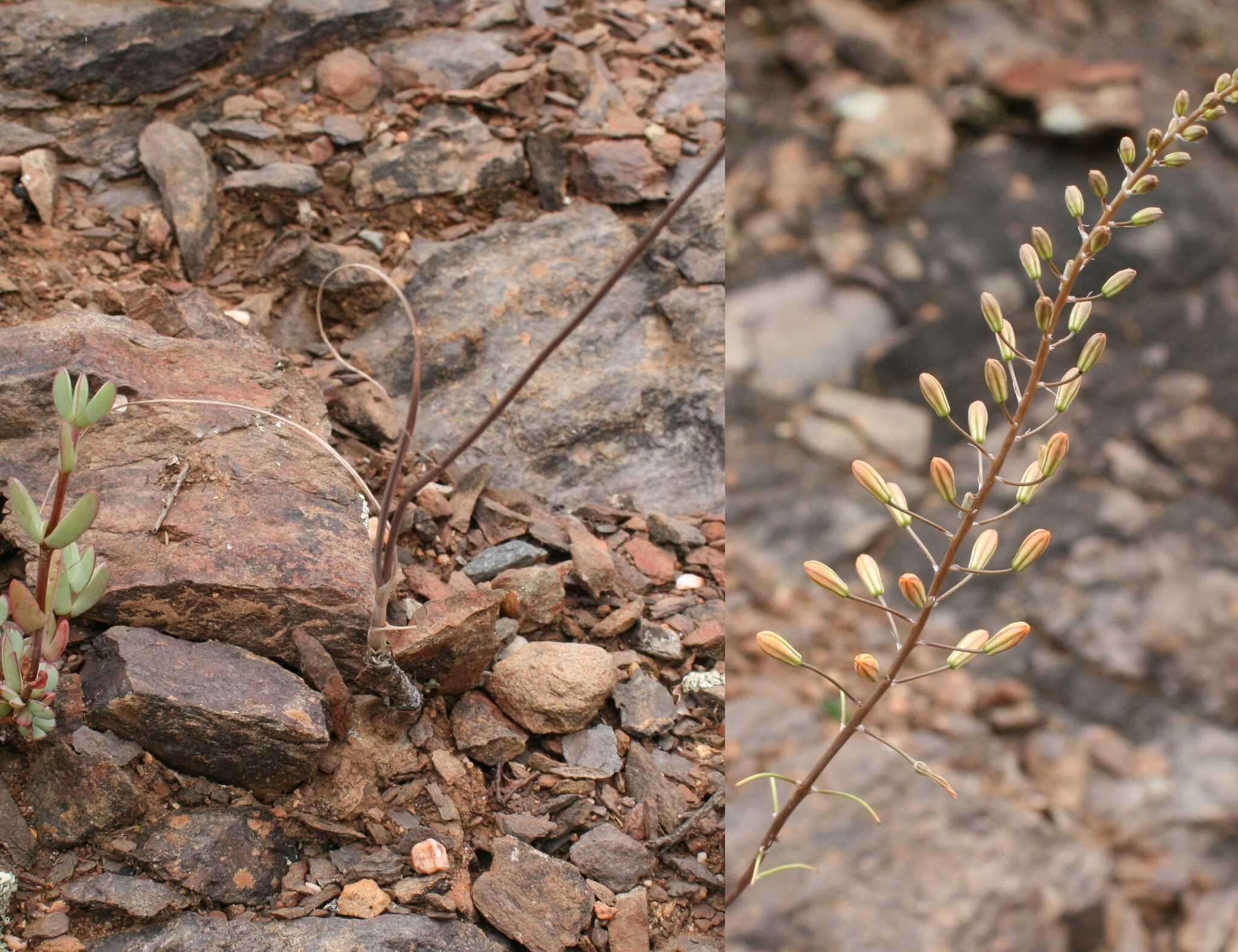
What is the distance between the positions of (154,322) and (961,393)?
2.50m

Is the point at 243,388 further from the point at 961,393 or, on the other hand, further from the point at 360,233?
the point at 961,393

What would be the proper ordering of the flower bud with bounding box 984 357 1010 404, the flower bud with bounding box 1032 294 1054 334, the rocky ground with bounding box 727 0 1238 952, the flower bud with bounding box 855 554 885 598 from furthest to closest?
the rocky ground with bounding box 727 0 1238 952, the flower bud with bounding box 855 554 885 598, the flower bud with bounding box 984 357 1010 404, the flower bud with bounding box 1032 294 1054 334

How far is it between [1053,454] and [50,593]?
105 cm

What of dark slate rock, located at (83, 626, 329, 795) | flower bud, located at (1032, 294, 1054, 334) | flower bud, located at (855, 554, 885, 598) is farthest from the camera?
dark slate rock, located at (83, 626, 329, 795)

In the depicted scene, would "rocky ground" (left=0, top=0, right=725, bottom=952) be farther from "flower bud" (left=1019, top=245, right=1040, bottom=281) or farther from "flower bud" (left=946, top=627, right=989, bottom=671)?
"flower bud" (left=1019, top=245, right=1040, bottom=281)

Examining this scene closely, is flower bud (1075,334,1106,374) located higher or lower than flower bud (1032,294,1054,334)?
lower

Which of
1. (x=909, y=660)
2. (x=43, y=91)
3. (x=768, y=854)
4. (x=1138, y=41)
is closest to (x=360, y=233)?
(x=43, y=91)

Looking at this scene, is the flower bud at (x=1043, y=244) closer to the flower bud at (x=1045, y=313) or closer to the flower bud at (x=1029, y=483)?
the flower bud at (x=1045, y=313)

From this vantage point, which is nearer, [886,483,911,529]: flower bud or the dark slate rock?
[886,483,911,529]: flower bud

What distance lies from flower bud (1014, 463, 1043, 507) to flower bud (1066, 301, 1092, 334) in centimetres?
13

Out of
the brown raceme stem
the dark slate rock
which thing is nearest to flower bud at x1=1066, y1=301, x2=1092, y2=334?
the brown raceme stem

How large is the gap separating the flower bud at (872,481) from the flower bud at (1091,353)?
0.20 meters

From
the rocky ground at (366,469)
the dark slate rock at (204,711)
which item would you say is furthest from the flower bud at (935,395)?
the dark slate rock at (204,711)

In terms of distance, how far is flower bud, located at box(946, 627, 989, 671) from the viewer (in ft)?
3.49
